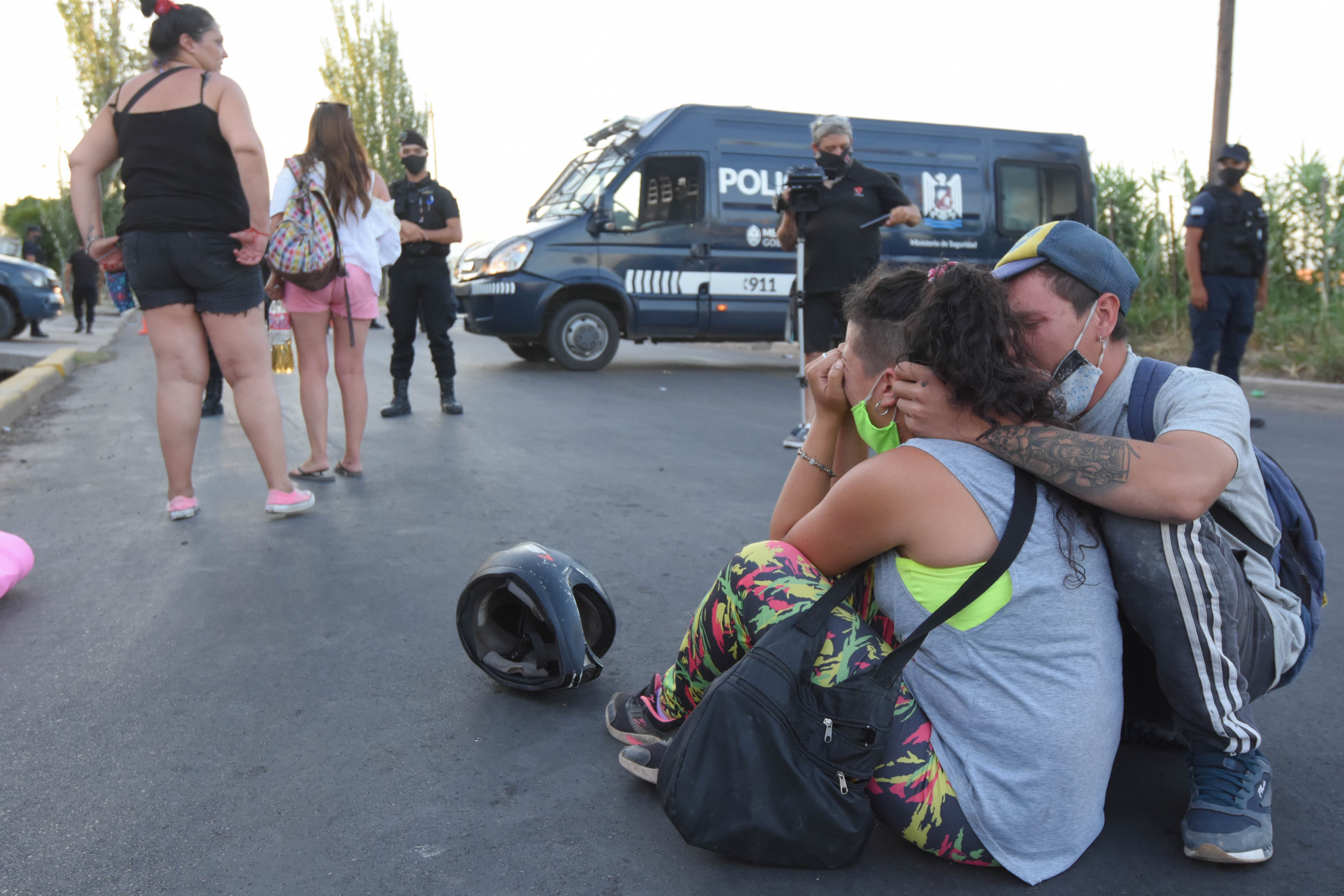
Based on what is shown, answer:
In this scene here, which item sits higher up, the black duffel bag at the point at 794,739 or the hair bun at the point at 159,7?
the hair bun at the point at 159,7

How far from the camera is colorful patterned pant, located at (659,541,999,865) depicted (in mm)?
1824

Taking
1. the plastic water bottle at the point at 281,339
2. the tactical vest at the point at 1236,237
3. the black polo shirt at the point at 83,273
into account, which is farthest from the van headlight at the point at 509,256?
the black polo shirt at the point at 83,273

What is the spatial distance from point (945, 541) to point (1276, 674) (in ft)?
2.72

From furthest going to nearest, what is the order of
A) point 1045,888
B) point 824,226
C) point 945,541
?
point 824,226, point 1045,888, point 945,541

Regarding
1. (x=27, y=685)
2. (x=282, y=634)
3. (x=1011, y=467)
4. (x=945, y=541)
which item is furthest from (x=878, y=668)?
(x=27, y=685)

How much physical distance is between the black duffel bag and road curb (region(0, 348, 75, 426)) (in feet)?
23.0

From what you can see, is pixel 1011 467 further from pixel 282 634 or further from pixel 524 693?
pixel 282 634

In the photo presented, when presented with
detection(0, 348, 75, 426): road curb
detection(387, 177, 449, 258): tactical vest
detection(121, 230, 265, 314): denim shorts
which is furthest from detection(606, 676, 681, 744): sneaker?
detection(0, 348, 75, 426): road curb

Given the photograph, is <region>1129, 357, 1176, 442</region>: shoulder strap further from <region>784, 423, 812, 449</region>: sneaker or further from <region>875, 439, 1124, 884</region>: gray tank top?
<region>784, 423, 812, 449</region>: sneaker

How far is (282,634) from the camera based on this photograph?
3.12 m

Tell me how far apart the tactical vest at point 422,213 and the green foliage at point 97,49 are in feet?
81.6

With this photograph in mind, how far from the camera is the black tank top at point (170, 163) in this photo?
4.04 metres

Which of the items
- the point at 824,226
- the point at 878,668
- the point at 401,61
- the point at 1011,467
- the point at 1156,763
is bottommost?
the point at 1156,763

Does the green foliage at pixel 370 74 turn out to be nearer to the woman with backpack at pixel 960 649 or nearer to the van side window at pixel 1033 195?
the van side window at pixel 1033 195
